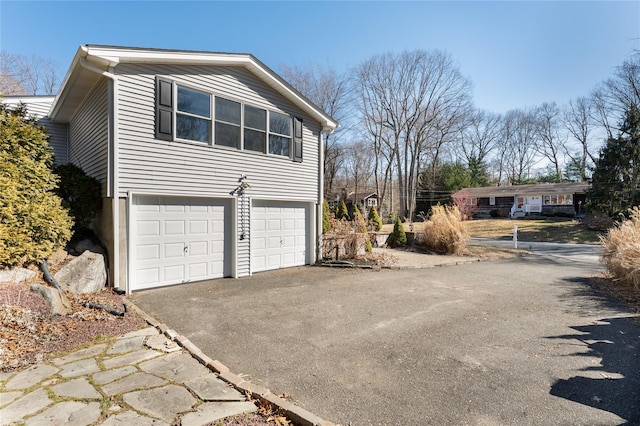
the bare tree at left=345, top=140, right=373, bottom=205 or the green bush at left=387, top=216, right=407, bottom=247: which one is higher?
the bare tree at left=345, top=140, right=373, bottom=205

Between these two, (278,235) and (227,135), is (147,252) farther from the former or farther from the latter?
(278,235)

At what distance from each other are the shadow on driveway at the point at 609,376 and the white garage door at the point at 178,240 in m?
6.94

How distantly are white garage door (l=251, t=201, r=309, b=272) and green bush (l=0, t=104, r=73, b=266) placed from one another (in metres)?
4.10

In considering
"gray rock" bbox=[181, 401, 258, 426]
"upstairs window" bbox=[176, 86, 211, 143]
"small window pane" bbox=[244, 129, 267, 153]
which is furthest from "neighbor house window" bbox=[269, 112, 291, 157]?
"gray rock" bbox=[181, 401, 258, 426]

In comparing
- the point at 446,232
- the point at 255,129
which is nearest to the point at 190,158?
the point at 255,129

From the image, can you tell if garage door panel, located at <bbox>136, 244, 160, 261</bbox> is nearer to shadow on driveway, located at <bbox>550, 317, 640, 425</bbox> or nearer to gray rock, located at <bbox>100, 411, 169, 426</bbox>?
gray rock, located at <bbox>100, 411, 169, 426</bbox>

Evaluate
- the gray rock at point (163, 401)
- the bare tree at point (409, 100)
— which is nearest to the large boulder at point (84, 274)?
the gray rock at point (163, 401)

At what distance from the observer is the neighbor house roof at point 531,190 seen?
1203 inches

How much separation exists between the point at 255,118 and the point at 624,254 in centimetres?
964

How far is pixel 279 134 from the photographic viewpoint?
371 inches

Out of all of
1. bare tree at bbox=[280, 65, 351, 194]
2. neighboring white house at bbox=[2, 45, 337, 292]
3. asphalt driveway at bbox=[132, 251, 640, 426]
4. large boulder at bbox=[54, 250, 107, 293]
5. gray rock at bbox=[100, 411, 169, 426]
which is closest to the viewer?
gray rock at bbox=[100, 411, 169, 426]

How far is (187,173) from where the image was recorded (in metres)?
7.47

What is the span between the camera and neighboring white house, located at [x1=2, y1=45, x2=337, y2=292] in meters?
6.60

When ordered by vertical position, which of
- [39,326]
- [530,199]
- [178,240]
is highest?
[530,199]
